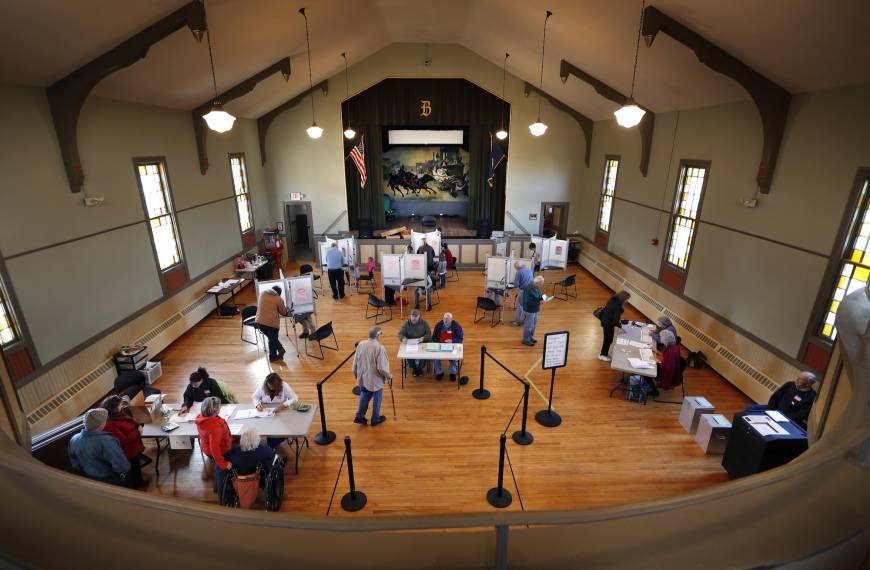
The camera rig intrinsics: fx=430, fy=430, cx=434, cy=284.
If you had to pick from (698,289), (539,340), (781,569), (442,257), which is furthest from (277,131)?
(781,569)

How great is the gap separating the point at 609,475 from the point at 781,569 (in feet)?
13.1

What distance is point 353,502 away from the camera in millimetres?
5043

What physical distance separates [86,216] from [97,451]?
4511 millimetres

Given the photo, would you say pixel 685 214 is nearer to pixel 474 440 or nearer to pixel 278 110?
pixel 474 440

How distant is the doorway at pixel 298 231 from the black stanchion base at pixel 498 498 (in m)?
12.9

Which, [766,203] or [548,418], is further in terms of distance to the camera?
[766,203]

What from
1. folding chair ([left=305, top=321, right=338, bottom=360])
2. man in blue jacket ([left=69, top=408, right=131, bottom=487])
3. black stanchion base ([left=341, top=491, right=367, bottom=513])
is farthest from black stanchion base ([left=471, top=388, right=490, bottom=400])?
man in blue jacket ([left=69, top=408, right=131, bottom=487])

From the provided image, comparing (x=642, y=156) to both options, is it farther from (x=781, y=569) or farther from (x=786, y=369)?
(x=781, y=569)

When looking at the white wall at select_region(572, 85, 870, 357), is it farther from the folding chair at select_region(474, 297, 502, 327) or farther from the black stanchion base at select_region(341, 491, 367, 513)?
the black stanchion base at select_region(341, 491, 367, 513)

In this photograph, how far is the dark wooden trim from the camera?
5.68 meters

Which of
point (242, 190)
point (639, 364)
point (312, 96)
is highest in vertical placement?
point (312, 96)

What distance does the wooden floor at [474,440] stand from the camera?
526cm

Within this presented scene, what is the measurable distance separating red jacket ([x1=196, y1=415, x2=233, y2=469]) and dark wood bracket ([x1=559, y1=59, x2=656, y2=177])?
10202mm

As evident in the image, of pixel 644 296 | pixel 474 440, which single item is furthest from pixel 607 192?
pixel 474 440
